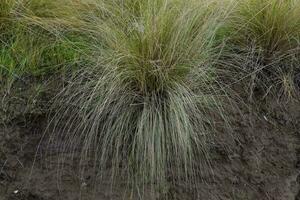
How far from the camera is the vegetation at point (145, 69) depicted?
2680mm

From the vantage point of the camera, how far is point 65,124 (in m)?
2.78

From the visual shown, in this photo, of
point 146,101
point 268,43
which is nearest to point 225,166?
point 146,101

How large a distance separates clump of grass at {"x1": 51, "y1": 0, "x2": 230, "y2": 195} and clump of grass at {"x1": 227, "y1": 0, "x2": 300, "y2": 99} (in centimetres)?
25

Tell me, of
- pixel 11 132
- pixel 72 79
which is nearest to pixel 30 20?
pixel 72 79

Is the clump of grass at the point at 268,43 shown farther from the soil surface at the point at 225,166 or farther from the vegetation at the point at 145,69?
the soil surface at the point at 225,166

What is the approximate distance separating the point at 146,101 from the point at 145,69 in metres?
0.18

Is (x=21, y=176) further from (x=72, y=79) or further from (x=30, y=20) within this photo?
(x=30, y=20)

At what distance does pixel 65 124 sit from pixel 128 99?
1.21ft

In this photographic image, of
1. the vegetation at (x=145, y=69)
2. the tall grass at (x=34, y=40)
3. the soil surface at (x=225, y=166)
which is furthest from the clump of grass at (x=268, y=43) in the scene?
the tall grass at (x=34, y=40)

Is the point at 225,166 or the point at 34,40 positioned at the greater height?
the point at 34,40

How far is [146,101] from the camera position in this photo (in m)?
2.73

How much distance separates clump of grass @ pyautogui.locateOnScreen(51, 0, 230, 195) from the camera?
2656 millimetres

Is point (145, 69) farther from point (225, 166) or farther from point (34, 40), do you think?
point (34, 40)

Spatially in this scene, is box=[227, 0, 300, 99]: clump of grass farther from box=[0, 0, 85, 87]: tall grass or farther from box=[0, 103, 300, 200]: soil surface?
box=[0, 0, 85, 87]: tall grass
